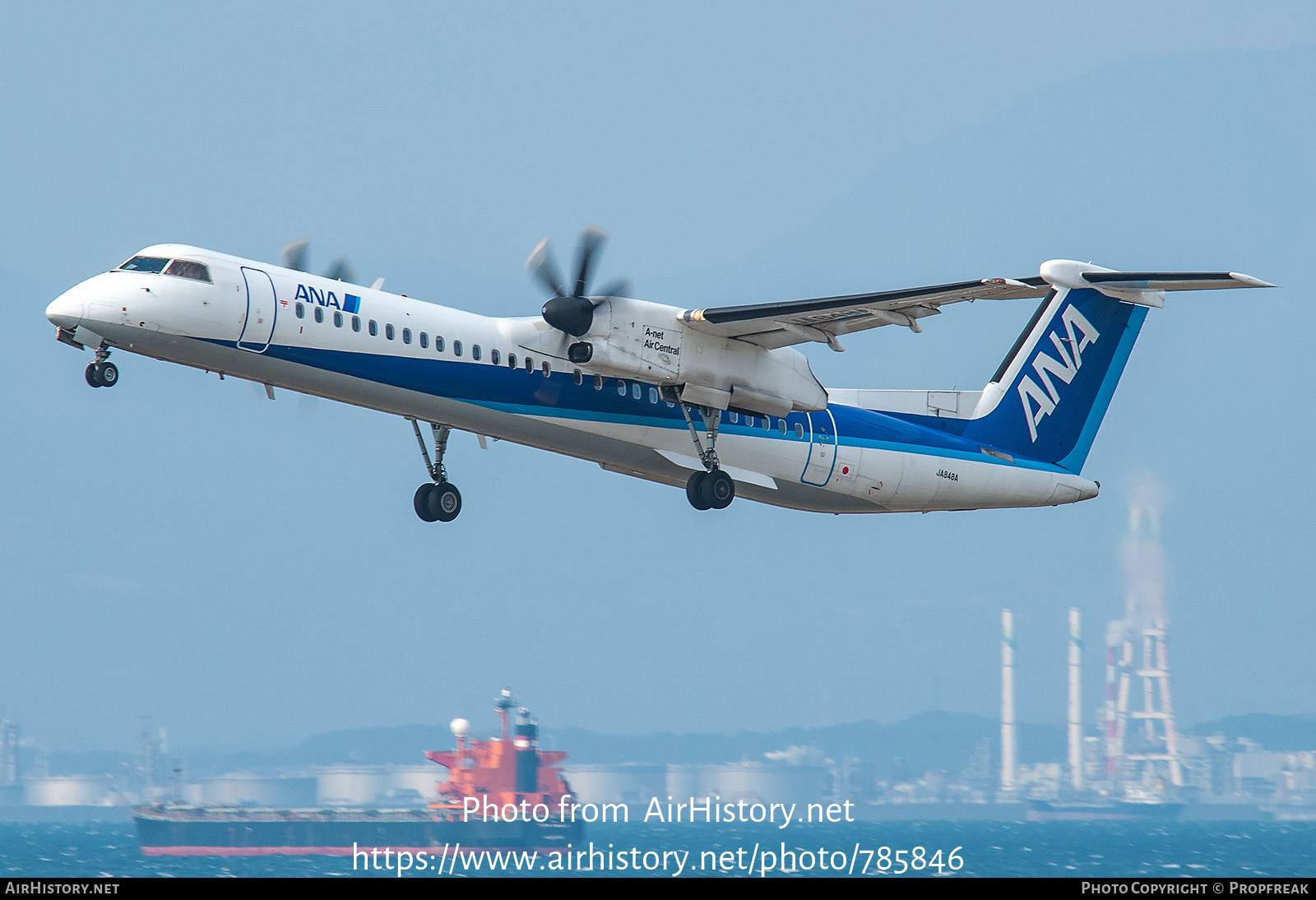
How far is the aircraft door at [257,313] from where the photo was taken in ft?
61.5

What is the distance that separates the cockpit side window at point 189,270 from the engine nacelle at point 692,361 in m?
5.15

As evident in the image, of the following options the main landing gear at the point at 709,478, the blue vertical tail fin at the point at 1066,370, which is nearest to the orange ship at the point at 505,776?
the blue vertical tail fin at the point at 1066,370

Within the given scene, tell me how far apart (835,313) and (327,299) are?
7094 mm

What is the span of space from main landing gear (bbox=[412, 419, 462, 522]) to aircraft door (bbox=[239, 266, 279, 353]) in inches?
165

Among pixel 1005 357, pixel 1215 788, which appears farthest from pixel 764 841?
pixel 1005 357

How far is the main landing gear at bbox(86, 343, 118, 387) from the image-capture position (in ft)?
58.5

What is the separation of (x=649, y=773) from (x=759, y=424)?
11300cm

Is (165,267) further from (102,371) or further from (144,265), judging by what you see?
(102,371)

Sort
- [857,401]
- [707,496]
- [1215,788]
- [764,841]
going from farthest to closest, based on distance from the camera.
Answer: [1215,788], [764,841], [857,401], [707,496]

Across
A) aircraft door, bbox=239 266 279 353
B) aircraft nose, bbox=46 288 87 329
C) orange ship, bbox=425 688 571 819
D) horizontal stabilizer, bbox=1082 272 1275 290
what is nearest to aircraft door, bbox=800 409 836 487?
horizontal stabilizer, bbox=1082 272 1275 290

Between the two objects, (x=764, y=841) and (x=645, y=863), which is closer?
(x=645, y=863)

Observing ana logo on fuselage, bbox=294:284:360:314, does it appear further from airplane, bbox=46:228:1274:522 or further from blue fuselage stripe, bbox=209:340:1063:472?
blue fuselage stripe, bbox=209:340:1063:472

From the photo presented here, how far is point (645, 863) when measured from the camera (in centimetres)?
9825
